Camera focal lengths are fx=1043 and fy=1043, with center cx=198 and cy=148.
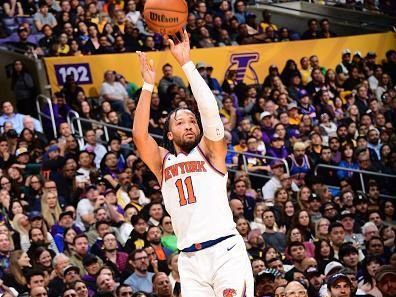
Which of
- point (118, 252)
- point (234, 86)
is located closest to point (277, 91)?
point (234, 86)

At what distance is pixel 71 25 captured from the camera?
1689cm

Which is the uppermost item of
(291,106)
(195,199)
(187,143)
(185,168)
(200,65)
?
(187,143)

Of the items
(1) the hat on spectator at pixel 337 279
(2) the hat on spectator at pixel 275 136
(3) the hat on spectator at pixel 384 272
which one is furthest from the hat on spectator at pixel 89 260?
(2) the hat on spectator at pixel 275 136

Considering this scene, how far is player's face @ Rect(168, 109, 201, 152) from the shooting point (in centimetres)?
692

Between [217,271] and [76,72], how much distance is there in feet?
33.2

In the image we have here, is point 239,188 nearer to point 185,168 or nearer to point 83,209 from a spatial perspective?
point 83,209

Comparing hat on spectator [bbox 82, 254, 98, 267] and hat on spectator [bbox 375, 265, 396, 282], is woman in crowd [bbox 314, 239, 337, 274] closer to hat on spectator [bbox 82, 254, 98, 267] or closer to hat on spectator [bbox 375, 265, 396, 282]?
hat on spectator [bbox 375, 265, 396, 282]

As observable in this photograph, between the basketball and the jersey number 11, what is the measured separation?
3.77ft

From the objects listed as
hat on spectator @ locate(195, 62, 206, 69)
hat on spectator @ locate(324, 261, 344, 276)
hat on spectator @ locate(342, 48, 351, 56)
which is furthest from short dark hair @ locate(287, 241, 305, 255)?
hat on spectator @ locate(342, 48, 351, 56)

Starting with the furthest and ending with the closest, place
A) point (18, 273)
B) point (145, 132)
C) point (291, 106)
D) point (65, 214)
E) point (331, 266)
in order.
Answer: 1. point (291, 106)
2. point (65, 214)
3. point (331, 266)
4. point (18, 273)
5. point (145, 132)

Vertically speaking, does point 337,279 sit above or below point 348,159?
above

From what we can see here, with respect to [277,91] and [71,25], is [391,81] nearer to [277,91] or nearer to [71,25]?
[277,91]

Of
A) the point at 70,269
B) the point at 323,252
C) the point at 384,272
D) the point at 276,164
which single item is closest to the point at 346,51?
the point at 276,164

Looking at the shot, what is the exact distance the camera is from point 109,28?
17.4 metres
